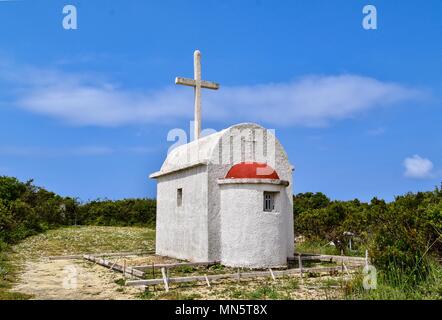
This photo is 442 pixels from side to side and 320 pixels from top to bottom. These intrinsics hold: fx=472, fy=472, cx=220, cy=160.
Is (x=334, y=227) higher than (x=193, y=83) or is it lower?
lower

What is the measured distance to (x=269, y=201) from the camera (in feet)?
56.4

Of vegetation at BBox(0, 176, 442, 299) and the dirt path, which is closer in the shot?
vegetation at BBox(0, 176, 442, 299)

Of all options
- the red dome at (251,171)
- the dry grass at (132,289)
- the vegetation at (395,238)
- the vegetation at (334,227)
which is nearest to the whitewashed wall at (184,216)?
the dry grass at (132,289)

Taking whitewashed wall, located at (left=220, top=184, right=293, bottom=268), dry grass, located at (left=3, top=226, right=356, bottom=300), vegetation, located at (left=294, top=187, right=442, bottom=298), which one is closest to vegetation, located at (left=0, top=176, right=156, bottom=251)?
dry grass, located at (left=3, top=226, right=356, bottom=300)

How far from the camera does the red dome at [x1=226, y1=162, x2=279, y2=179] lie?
17.1 m

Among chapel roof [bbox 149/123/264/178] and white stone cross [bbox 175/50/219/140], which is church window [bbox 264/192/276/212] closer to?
chapel roof [bbox 149/123/264/178]

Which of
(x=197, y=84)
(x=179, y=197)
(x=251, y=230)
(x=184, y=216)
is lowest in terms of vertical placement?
(x=251, y=230)

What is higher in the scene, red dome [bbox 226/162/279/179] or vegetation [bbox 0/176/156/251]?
red dome [bbox 226/162/279/179]

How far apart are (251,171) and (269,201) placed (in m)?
1.27

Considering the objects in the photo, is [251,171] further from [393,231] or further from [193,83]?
[193,83]

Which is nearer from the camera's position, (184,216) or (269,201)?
(269,201)

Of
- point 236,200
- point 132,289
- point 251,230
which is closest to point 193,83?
point 236,200
